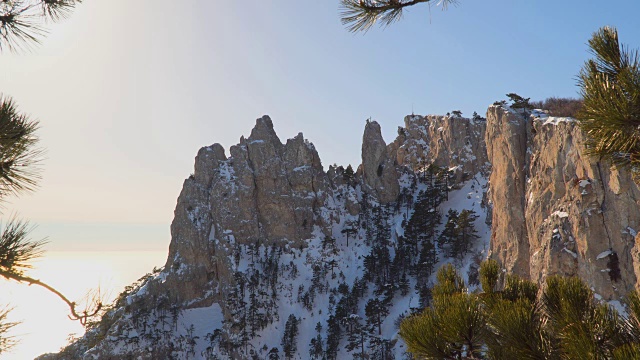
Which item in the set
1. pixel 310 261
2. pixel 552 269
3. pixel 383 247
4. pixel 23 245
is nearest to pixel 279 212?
pixel 310 261

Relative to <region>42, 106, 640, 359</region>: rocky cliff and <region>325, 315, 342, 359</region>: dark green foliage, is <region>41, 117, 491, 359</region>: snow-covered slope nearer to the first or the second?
<region>325, 315, 342, 359</region>: dark green foliage

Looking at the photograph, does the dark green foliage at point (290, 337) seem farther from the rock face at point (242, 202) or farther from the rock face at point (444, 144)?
the rock face at point (444, 144)

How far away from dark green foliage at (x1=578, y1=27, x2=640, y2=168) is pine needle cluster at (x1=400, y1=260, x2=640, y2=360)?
A: 5.07 feet

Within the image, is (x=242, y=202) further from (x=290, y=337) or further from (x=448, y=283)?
(x=448, y=283)

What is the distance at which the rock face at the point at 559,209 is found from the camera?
30406 mm

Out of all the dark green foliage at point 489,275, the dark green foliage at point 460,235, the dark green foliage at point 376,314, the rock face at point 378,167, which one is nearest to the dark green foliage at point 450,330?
the dark green foliage at point 489,275

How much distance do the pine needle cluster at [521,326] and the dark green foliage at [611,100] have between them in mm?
1545

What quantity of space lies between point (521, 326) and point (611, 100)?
105 inches

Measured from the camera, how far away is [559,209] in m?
35.8

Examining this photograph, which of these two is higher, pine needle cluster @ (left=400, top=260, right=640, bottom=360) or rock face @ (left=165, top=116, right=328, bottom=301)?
rock face @ (left=165, top=116, right=328, bottom=301)

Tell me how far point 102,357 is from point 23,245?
81.8 meters

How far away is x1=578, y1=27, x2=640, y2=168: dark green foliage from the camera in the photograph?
344cm

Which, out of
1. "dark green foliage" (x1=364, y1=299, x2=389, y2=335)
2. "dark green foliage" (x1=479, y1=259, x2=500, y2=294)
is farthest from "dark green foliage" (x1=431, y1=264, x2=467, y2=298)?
"dark green foliage" (x1=364, y1=299, x2=389, y2=335)

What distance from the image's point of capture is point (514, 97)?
2135 inches
